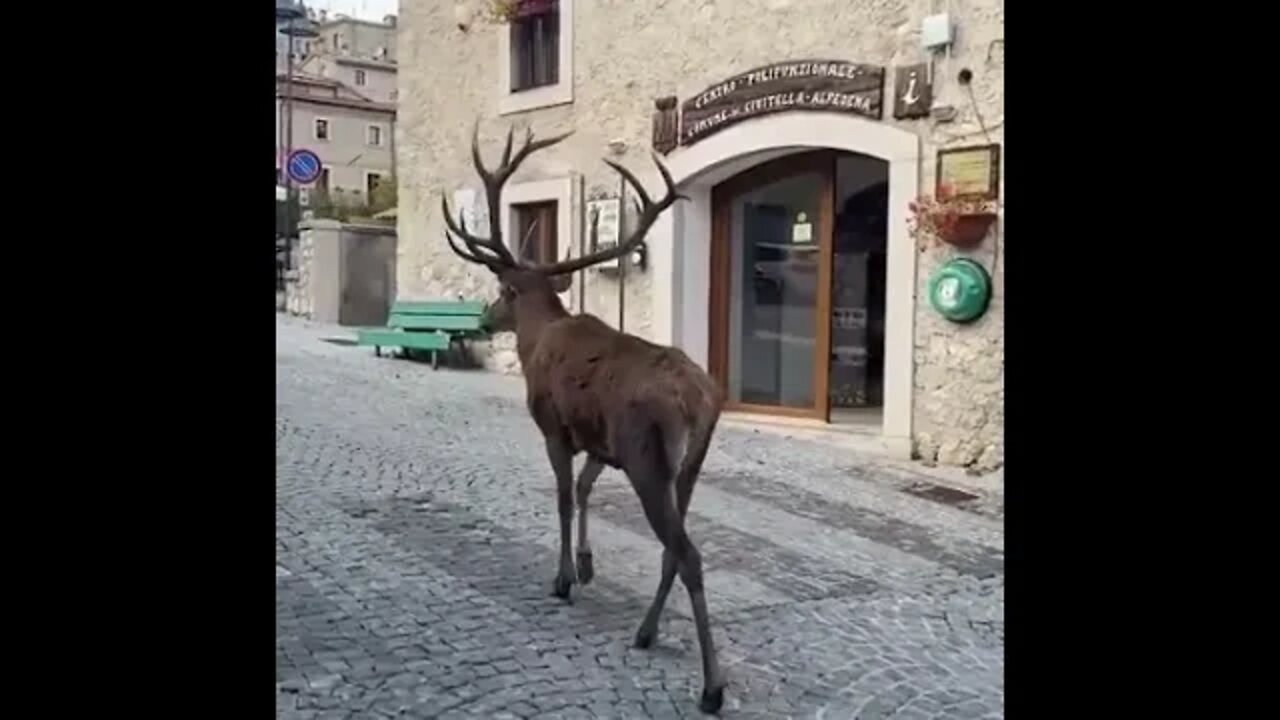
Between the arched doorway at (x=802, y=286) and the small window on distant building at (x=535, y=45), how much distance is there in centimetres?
242

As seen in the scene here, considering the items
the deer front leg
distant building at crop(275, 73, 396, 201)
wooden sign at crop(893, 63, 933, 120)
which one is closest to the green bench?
wooden sign at crop(893, 63, 933, 120)

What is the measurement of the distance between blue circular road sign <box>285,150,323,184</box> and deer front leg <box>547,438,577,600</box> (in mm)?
13118

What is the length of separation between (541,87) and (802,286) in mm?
3286

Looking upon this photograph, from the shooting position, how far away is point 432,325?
11820 mm

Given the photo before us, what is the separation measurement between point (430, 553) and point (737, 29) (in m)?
5.19

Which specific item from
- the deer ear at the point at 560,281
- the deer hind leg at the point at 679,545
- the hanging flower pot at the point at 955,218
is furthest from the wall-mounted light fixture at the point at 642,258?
the deer hind leg at the point at 679,545

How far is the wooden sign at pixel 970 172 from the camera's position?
6.82m

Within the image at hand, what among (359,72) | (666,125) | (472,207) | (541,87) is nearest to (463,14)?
(541,87)

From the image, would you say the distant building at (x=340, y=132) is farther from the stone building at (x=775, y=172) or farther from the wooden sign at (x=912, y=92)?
the wooden sign at (x=912, y=92)

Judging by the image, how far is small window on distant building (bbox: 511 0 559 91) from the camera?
10562 mm
